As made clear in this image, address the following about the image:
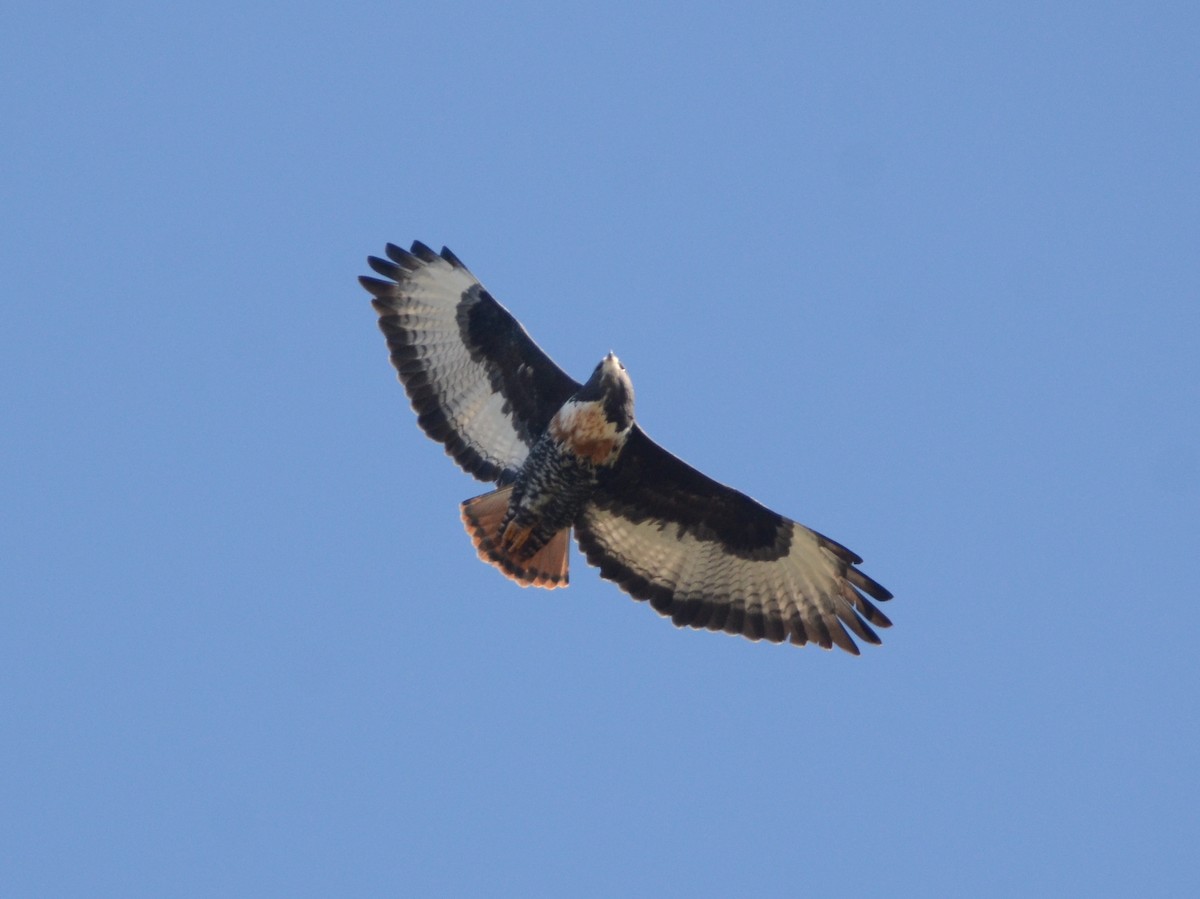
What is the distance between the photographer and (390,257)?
1012cm

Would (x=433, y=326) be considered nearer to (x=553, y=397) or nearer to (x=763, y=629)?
(x=553, y=397)

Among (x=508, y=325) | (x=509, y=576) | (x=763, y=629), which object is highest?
(x=508, y=325)

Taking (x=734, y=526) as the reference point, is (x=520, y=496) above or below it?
below

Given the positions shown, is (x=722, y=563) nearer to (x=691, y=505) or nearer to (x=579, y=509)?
(x=691, y=505)

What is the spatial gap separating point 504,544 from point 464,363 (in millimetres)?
1302

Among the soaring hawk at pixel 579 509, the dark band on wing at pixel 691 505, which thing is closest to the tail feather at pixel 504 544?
the soaring hawk at pixel 579 509

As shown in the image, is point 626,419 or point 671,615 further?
point 671,615

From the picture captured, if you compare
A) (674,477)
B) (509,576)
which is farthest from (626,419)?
(509,576)

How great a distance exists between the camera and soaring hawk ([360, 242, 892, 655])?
968cm

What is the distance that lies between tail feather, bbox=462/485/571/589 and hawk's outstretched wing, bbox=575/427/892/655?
31cm

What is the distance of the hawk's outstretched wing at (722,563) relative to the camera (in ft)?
32.0

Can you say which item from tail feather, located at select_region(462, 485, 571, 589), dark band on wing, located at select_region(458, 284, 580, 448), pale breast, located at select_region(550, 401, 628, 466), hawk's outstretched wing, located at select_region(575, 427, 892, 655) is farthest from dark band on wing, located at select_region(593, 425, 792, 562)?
dark band on wing, located at select_region(458, 284, 580, 448)

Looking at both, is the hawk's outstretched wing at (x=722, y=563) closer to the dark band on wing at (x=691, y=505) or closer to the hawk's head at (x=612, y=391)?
the dark band on wing at (x=691, y=505)

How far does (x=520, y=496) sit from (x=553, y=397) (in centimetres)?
78
